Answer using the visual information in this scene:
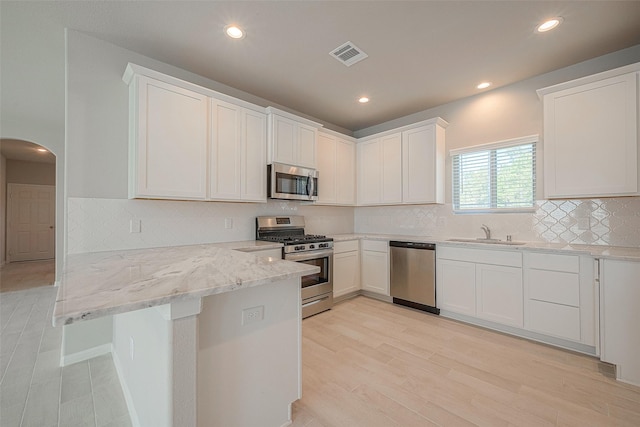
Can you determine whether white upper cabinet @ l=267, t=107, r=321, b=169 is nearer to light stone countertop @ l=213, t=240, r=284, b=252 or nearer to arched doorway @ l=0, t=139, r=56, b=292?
light stone countertop @ l=213, t=240, r=284, b=252

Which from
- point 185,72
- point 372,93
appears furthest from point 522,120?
point 185,72

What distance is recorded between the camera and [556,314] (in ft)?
8.04

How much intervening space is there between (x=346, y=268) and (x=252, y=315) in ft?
8.38

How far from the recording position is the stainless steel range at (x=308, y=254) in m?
3.14

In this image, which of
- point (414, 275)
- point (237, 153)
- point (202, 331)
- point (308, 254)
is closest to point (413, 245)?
point (414, 275)

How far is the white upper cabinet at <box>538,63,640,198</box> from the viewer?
7.44 ft

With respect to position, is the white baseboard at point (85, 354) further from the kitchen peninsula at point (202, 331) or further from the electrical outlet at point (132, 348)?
the electrical outlet at point (132, 348)

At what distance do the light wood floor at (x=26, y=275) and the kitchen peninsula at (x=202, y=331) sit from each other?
5.06m

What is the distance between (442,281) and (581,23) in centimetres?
272

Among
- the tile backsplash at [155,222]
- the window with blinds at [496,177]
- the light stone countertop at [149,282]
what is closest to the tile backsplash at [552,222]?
the window with blinds at [496,177]

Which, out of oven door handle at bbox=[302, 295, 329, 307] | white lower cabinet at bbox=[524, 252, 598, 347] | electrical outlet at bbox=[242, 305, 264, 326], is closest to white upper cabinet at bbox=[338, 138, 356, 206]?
oven door handle at bbox=[302, 295, 329, 307]

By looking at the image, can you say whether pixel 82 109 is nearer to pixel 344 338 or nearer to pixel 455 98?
pixel 344 338

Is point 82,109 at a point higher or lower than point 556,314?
higher

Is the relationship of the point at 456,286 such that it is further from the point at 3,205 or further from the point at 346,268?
the point at 3,205
